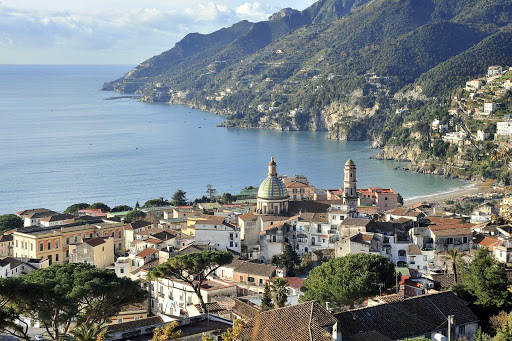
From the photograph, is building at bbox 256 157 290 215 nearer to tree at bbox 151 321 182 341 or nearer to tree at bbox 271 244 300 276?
tree at bbox 271 244 300 276

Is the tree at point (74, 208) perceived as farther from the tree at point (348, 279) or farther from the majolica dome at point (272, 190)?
the tree at point (348, 279)

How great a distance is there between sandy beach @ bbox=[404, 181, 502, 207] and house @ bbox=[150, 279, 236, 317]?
33.3 metres

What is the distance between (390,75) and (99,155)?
2395 inches

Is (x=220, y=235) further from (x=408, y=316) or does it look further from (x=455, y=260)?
(x=408, y=316)

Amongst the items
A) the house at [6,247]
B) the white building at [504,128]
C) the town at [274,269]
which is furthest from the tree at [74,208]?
the white building at [504,128]

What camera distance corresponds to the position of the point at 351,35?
569ft

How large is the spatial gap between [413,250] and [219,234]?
329 inches

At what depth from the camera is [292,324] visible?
16875 millimetres

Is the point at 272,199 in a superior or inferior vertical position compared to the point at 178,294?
superior

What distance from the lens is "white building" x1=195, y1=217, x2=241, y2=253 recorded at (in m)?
34.8

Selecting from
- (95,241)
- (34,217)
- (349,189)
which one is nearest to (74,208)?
(34,217)

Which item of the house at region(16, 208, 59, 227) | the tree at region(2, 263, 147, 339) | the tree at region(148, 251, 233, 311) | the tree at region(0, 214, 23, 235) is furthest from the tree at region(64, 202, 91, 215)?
the tree at region(2, 263, 147, 339)

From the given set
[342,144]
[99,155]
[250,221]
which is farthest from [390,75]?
[250,221]

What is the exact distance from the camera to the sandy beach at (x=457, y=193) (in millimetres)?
60812
